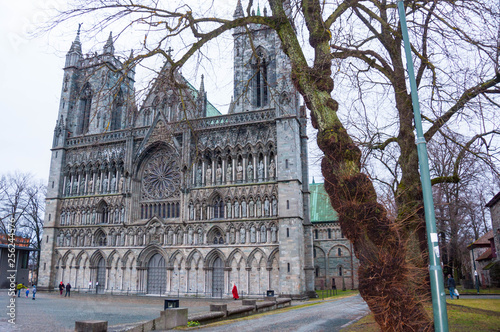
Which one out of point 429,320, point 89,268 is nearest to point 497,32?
point 429,320

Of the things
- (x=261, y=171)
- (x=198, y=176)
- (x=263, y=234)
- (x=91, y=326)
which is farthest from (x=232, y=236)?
(x=91, y=326)

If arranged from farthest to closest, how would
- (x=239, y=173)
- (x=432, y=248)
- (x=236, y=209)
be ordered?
(x=239, y=173)
(x=236, y=209)
(x=432, y=248)

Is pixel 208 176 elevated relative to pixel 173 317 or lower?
elevated

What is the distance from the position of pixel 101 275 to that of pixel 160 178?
9.99 meters

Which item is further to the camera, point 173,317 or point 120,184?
point 120,184

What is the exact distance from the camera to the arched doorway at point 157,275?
106ft

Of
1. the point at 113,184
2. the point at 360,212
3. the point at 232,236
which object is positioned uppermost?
the point at 113,184

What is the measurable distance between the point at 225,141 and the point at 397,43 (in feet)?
80.5

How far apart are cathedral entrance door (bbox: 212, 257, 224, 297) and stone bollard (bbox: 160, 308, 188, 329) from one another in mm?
20048

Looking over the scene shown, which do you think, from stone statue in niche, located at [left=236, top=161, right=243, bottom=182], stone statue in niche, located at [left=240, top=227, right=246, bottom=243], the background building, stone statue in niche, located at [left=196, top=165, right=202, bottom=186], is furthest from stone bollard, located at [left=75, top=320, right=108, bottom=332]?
the background building

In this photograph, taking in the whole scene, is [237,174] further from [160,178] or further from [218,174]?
[160,178]

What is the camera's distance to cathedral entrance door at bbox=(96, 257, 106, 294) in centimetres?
3396

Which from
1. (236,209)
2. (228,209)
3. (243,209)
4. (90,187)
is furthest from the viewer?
(90,187)

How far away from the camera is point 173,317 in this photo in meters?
10.8
